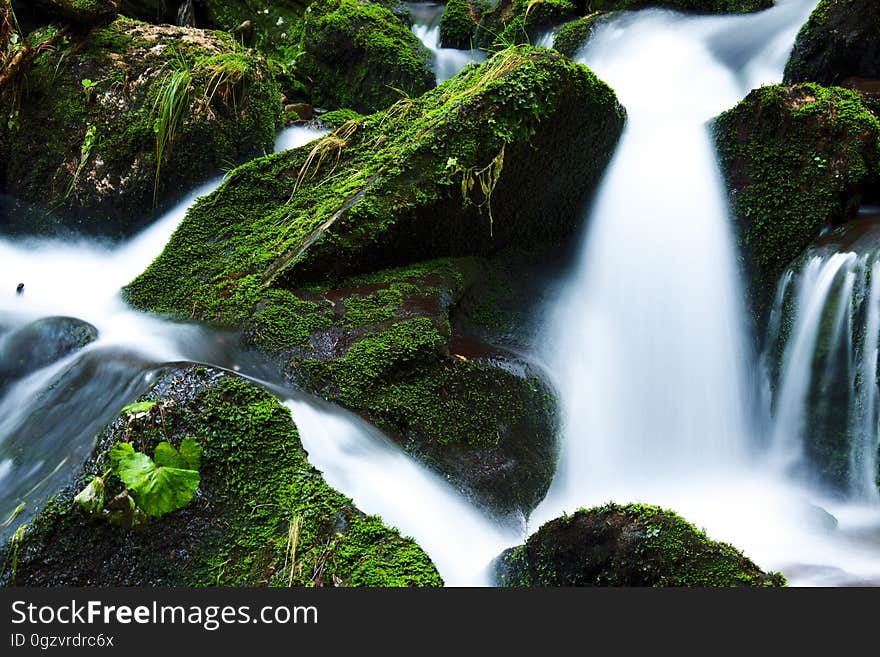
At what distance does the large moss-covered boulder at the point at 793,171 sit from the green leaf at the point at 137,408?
420cm

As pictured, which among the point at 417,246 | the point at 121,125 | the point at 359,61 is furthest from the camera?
the point at 359,61

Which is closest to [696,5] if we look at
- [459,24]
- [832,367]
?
[459,24]

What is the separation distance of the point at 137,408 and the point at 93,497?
411 millimetres

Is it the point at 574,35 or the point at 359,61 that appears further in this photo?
the point at 574,35

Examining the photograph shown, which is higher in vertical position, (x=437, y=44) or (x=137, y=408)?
(x=437, y=44)

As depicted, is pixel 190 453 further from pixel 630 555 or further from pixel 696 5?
pixel 696 5

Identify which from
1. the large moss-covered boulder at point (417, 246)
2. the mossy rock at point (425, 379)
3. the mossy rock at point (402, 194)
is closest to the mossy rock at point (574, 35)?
the large moss-covered boulder at point (417, 246)

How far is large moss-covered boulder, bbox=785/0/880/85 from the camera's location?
6988 millimetres

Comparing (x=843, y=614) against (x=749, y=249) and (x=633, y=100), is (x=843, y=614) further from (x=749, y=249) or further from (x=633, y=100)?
(x=633, y=100)

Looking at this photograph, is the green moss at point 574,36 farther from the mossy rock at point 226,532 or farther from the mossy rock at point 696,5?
the mossy rock at point 226,532

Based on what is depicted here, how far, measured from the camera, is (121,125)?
6188 millimetres

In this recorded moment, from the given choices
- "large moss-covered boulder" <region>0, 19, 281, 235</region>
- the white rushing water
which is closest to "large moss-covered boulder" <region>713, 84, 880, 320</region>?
the white rushing water

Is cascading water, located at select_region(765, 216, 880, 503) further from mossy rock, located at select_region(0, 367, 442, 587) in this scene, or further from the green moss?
the green moss

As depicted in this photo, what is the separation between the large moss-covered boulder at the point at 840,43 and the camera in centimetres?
699
